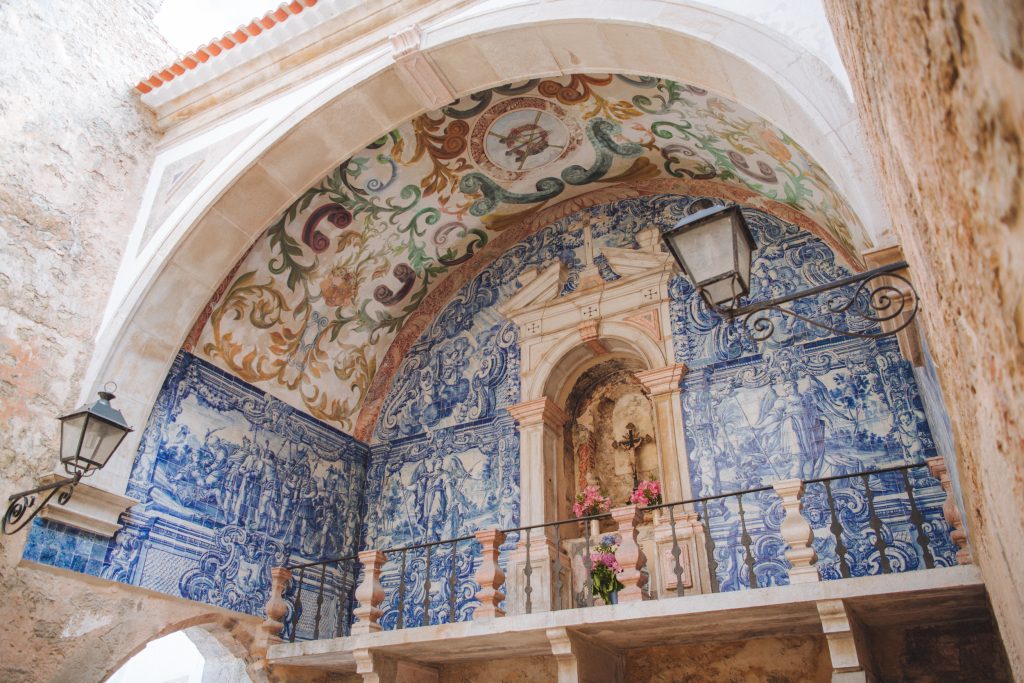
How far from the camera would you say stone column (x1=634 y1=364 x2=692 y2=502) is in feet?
20.2

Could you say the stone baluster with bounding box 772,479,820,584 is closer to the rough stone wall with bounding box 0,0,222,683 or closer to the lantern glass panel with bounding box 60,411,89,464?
the lantern glass panel with bounding box 60,411,89,464

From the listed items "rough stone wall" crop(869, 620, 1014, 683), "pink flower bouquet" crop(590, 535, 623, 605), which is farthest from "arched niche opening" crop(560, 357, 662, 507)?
"rough stone wall" crop(869, 620, 1014, 683)

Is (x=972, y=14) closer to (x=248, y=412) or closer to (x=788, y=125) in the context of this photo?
(x=788, y=125)

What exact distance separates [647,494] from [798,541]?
1962mm

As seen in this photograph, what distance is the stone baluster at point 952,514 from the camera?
4.31 meters

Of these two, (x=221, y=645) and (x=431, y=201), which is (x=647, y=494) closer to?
(x=431, y=201)

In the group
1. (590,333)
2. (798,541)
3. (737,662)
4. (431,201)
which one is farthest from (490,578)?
(431,201)

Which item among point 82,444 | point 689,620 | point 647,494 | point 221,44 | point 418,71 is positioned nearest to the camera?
point 82,444

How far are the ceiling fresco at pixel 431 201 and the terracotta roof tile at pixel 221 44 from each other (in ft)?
4.32

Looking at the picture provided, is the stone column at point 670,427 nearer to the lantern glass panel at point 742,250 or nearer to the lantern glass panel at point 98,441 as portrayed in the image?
the lantern glass panel at point 742,250

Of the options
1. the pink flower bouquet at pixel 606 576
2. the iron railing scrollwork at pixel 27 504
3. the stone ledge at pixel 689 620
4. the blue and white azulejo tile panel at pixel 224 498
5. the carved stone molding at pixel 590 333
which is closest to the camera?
the stone ledge at pixel 689 620

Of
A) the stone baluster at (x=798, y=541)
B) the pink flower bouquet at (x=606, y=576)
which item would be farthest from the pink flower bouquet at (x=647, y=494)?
the stone baluster at (x=798, y=541)

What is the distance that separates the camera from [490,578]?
17.9 ft

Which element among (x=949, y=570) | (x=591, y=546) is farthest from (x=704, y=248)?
(x=591, y=546)
